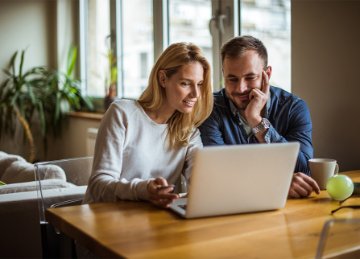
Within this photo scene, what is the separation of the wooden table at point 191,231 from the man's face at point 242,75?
671mm

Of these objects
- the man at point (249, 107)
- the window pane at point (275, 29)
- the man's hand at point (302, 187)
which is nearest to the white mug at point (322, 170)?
the man's hand at point (302, 187)

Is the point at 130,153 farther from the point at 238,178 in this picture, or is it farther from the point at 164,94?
the point at 238,178

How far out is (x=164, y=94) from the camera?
205 centimetres

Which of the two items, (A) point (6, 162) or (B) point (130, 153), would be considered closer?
(B) point (130, 153)

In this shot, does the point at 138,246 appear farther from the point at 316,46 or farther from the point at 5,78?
the point at 5,78

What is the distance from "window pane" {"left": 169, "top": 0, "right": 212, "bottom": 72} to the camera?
3.94m

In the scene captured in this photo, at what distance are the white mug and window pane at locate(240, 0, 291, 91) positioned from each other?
4.58 ft

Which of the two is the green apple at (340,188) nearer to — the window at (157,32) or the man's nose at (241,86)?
the man's nose at (241,86)

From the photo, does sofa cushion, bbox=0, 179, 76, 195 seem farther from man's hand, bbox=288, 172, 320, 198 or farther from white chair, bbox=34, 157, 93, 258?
man's hand, bbox=288, 172, 320, 198

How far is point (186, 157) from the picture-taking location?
2.05m

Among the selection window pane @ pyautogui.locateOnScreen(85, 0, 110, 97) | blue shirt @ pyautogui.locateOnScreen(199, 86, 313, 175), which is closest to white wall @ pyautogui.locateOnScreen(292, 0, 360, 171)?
blue shirt @ pyautogui.locateOnScreen(199, 86, 313, 175)

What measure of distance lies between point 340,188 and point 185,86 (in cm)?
66

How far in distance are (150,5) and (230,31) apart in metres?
1.19

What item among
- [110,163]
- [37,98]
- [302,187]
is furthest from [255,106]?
[37,98]
